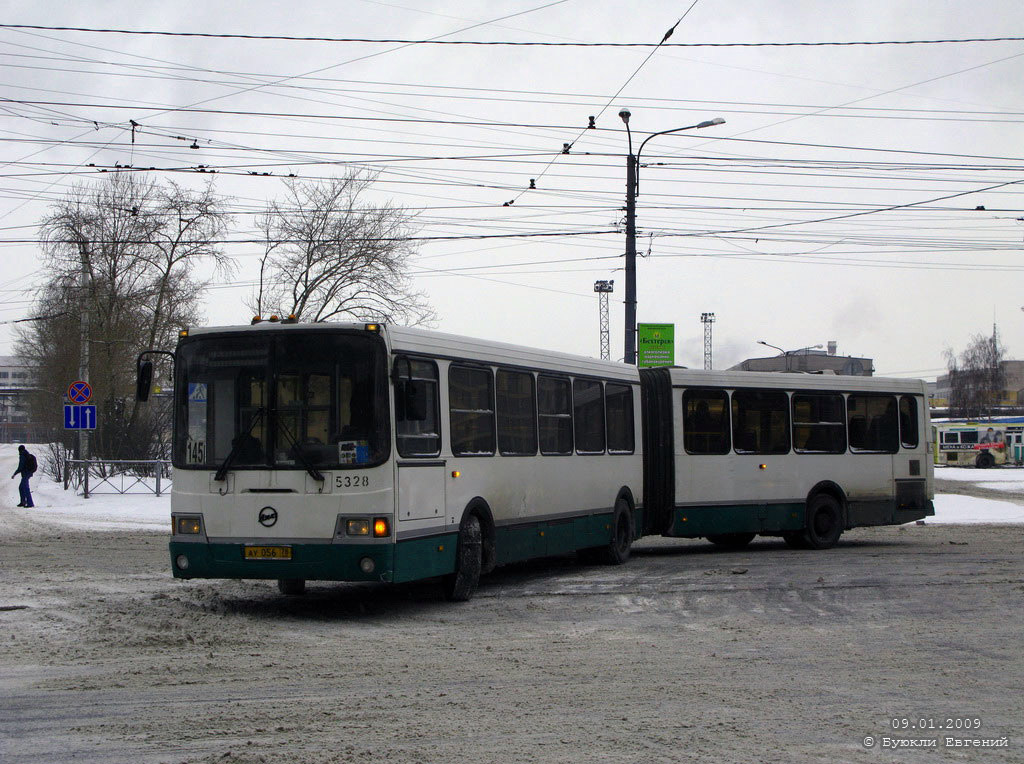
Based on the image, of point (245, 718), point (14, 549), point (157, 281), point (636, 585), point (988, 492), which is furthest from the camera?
point (157, 281)

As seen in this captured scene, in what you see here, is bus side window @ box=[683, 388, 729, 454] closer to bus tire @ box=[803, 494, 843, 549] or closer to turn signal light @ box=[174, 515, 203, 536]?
bus tire @ box=[803, 494, 843, 549]

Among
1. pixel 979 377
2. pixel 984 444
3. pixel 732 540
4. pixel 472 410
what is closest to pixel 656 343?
pixel 732 540

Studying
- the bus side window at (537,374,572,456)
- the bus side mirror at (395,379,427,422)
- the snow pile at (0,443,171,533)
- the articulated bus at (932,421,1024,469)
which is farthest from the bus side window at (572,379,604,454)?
the articulated bus at (932,421,1024,469)

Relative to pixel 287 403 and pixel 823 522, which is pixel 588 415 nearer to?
pixel 287 403

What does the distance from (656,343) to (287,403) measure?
810 inches

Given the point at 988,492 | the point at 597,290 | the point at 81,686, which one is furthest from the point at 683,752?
the point at 597,290

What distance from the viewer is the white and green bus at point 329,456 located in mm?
10797

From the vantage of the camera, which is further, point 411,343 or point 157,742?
point 411,343

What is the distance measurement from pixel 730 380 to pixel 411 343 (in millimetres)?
8405

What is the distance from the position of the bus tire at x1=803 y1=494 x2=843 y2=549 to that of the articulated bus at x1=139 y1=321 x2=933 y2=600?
1.23 m

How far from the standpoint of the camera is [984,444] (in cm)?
6925

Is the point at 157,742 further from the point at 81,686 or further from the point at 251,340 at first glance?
the point at 251,340

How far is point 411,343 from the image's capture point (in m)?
11.5

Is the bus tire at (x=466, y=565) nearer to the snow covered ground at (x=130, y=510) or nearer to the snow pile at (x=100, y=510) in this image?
the snow pile at (x=100, y=510)
